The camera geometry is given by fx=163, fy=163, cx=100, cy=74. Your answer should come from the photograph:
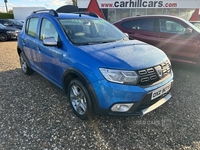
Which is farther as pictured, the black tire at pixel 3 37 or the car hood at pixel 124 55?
the black tire at pixel 3 37

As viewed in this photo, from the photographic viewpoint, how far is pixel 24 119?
2.75 metres

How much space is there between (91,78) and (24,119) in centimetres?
143

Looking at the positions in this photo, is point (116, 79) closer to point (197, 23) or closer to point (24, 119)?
point (24, 119)

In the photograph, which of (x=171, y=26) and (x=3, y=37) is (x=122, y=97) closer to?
(x=171, y=26)

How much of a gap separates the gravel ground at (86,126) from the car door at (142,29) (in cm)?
237

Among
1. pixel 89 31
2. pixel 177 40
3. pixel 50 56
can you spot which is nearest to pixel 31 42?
pixel 50 56

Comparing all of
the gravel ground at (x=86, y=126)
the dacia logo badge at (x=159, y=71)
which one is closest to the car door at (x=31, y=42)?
the gravel ground at (x=86, y=126)

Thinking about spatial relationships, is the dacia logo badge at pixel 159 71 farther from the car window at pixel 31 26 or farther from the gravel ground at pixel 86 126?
the car window at pixel 31 26

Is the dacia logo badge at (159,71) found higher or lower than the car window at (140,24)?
lower

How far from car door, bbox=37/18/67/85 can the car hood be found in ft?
1.87

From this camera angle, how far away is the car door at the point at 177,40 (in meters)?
4.79

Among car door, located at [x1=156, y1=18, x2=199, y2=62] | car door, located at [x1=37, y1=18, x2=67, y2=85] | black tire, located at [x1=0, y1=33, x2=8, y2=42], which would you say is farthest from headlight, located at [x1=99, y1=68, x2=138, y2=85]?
black tire, located at [x1=0, y1=33, x2=8, y2=42]

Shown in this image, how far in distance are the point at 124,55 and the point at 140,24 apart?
3.72 meters

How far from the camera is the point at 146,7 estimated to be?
18031mm
